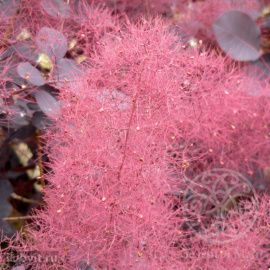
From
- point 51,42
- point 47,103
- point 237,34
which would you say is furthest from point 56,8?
point 237,34

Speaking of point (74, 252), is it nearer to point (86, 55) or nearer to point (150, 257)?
point (150, 257)

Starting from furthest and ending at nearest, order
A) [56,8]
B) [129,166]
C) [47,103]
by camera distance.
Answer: [56,8] → [47,103] → [129,166]

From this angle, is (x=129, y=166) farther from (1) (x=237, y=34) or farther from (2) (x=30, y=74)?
(1) (x=237, y=34)

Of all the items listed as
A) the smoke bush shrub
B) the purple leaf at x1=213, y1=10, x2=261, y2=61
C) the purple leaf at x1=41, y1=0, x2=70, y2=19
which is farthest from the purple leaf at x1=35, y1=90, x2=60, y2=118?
the purple leaf at x1=213, y1=10, x2=261, y2=61

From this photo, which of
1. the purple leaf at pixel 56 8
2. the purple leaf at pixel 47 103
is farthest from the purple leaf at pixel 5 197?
the purple leaf at pixel 56 8

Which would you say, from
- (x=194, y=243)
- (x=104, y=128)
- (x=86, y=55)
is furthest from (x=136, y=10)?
(x=194, y=243)

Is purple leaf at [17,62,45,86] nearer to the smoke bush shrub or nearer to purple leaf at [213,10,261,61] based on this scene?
the smoke bush shrub
